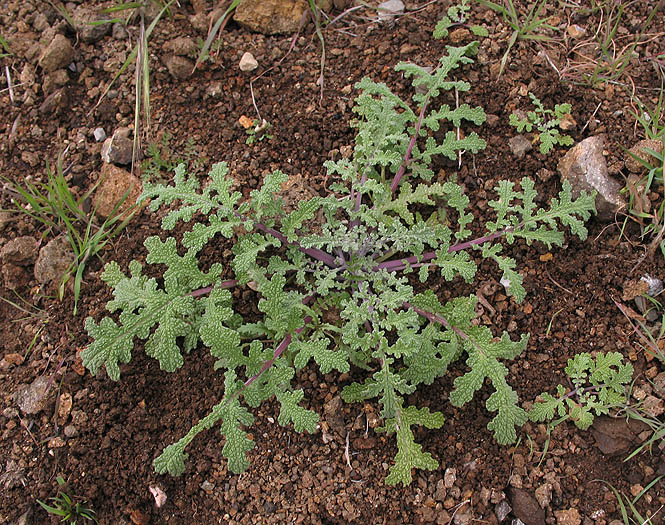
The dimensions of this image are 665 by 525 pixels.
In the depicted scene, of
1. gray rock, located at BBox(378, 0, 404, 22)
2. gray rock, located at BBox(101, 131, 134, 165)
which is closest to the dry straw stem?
gray rock, located at BBox(378, 0, 404, 22)

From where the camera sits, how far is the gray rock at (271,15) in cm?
343

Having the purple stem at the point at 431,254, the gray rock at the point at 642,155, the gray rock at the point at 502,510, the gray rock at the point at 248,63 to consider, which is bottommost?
the gray rock at the point at 502,510

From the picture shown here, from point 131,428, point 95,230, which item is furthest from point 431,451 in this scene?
point 95,230

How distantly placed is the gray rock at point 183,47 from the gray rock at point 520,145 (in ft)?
6.06

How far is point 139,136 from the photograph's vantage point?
3.20 meters

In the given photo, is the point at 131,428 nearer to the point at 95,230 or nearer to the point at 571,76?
the point at 95,230

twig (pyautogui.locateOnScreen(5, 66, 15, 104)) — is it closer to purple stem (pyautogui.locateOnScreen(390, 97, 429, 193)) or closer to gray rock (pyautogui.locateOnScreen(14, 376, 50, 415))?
gray rock (pyautogui.locateOnScreen(14, 376, 50, 415))

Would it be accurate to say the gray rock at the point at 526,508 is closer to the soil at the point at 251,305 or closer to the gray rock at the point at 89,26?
the soil at the point at 251,305

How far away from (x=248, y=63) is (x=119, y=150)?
87 cm

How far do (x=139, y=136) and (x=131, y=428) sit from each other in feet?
5.09

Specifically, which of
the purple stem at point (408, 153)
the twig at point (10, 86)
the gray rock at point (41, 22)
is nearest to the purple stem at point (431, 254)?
the purple stem at point (408, 153)

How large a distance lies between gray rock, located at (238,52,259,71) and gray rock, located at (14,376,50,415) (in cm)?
195

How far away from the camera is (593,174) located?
292 centimetres

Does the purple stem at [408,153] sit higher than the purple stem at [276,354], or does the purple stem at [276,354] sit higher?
the purple stem at [408,153]
